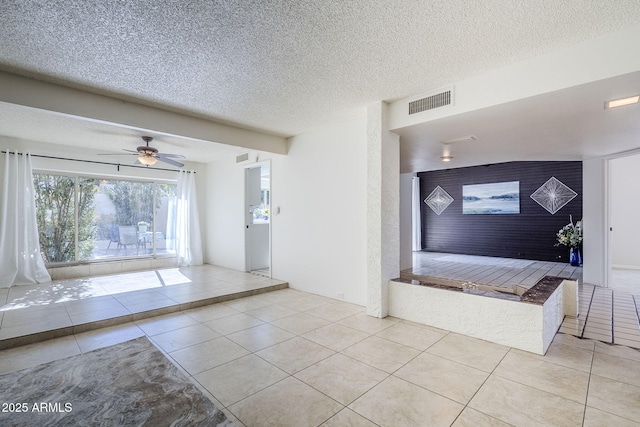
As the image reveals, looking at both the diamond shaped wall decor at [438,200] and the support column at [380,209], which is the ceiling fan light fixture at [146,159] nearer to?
the support column at [380,209]

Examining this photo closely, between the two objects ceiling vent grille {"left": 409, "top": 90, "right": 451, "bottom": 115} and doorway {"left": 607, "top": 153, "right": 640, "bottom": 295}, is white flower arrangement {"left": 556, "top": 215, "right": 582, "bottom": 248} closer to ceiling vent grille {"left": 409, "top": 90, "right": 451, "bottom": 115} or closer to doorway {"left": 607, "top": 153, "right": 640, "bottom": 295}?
doorway {"left": 607, "top": 153, "right": 640, "bottom": 295}

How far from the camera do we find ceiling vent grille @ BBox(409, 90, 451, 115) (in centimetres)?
311

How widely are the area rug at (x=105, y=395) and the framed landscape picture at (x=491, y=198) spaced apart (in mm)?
8622

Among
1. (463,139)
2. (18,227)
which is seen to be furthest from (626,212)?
(18,227)

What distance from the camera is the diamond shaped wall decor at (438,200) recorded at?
9.22m

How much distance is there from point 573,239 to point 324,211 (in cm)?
606

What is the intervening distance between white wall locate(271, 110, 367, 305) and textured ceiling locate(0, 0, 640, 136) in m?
1.12

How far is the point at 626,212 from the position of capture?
6.58 metres

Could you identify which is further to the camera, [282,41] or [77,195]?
[77,195]

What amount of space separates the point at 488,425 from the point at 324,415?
1.01 meters

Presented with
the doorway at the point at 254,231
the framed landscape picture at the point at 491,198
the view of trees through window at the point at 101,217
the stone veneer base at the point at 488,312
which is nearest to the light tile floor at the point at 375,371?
the stone veneer base at the point at 488,312

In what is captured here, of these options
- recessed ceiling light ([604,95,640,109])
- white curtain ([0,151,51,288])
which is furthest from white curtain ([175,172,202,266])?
recessed ceiling light ([604,95,640,109])

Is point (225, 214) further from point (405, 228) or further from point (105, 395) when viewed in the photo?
point (105, 395)

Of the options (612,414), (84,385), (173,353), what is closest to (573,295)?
(612,414)
